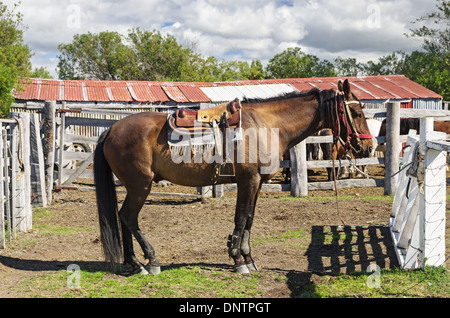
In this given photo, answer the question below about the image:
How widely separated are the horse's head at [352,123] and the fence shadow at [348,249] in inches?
53.1

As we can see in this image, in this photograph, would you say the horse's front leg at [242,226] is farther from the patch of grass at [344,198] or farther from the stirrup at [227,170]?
the patch of grass at [344,198]

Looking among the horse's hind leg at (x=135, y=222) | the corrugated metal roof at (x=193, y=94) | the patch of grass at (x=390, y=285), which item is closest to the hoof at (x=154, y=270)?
the horse's hind leg at (x=135, y=222)

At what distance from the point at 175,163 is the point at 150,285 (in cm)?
138

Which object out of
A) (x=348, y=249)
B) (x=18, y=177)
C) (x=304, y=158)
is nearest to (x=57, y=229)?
(x=18, y=177)

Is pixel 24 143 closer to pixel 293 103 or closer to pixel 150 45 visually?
pixel 293 103

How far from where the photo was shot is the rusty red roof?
19781 millimetres

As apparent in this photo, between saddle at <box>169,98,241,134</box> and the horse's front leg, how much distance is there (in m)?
0.75

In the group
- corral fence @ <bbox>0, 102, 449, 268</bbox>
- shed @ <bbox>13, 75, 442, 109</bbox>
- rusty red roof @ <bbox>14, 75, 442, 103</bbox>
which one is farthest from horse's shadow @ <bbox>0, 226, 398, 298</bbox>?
rusty red roof @ <bbox>14, 75, 442, 103</bbox>

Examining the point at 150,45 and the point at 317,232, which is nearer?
the point at 317,232

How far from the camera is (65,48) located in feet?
132

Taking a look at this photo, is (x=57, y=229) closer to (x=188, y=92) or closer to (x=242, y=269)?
(x=242, y=269)
